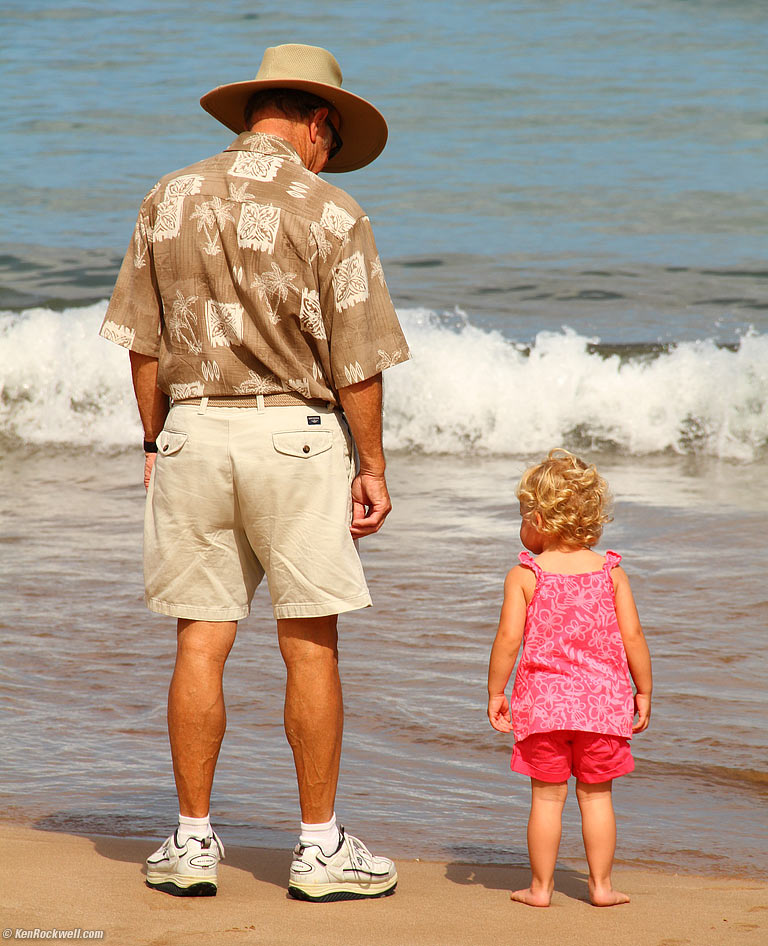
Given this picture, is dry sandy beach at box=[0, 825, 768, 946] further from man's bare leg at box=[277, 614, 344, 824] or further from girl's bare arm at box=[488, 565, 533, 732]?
girl's bare arm at box=[488, 565, 533, 732]

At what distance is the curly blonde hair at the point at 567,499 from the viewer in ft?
8.89

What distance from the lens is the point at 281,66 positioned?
2721mm

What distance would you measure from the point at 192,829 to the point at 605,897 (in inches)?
37.2

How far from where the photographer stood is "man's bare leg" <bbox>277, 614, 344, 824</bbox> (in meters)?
2.73

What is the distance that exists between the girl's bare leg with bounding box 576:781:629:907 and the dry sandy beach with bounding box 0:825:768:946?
0.04 metres

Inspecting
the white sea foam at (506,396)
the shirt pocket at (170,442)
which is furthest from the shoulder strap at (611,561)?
the white sea foam at (506,396)

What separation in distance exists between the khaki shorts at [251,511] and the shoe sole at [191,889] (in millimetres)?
591

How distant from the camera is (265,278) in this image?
262cm

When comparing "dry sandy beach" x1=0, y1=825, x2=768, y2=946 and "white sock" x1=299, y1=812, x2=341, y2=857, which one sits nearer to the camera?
"dry sandy beach" x1=0, y1=825, x2=768, y2=946

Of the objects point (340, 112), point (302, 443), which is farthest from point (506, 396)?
point (302, 443)

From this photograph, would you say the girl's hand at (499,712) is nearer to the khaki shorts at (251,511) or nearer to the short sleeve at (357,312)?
the khaki shorts at (251,511)

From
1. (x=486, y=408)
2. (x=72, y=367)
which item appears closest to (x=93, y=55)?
(x=72, y=367)

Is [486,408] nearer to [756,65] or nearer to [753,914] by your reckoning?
[753,914]

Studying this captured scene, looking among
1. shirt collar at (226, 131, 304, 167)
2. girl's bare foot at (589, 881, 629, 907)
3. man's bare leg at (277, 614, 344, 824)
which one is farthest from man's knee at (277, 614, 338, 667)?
shirt collar at (226, 131, 304, 167)
